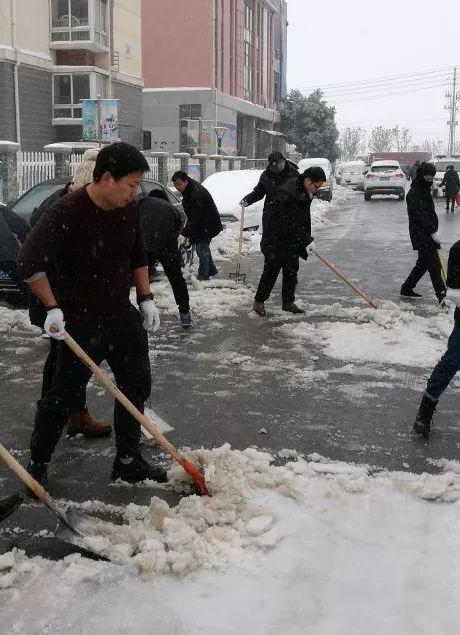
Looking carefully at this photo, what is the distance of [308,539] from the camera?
3.42m

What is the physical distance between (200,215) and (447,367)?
21.0 ft

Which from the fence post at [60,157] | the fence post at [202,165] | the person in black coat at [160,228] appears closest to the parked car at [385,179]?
the fence post at [202,165]

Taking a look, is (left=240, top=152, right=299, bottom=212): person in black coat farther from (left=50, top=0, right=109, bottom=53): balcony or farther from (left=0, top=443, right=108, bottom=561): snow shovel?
(left=50, top=0, right=109, bottom=53): balcony

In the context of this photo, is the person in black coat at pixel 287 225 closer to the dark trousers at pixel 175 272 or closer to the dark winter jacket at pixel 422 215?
the dark trousers at pixel 175 272

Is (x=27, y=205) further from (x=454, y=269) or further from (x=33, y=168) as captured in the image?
(x=454, y=269)

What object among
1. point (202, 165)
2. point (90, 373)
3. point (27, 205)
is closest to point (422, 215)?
point (27, 205)

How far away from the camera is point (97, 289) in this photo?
3.72m

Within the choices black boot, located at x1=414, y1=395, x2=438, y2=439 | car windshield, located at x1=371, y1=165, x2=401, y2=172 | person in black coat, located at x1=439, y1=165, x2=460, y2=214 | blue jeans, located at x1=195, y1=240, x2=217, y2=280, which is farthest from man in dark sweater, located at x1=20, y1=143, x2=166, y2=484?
car windshield, located at x1=371, y1=165, x2=401, y2=172

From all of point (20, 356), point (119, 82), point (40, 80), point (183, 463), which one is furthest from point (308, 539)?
point (119, 82)

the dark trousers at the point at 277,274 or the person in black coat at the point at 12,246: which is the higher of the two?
the person in black coat at the point at 12,246

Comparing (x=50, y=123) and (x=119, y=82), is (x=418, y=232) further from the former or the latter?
(x=119, y=82)

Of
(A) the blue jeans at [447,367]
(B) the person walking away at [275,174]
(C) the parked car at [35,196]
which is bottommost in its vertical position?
(A) the blue jeans at [447,367]

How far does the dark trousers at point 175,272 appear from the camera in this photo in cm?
770

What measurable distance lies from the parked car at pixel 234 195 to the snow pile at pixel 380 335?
780 centimetres
